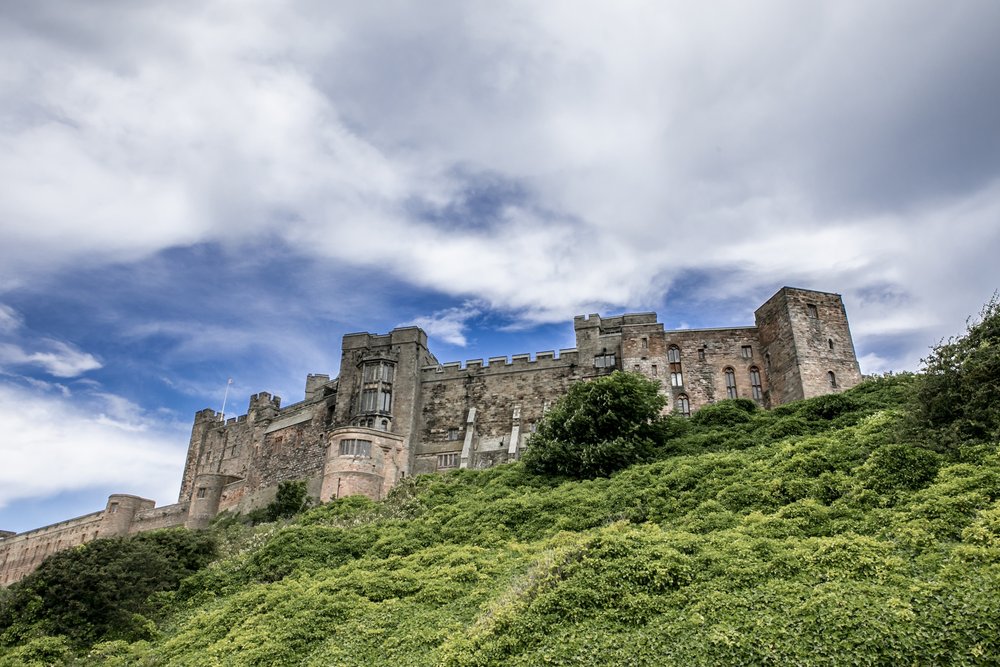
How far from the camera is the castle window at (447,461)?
47.1 meters

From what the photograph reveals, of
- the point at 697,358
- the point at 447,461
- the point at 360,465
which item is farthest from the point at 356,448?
the point at 697,358

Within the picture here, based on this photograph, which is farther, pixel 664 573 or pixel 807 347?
pixel 807 347

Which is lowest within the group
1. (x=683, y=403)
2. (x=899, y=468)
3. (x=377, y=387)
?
(x=899, y=468)

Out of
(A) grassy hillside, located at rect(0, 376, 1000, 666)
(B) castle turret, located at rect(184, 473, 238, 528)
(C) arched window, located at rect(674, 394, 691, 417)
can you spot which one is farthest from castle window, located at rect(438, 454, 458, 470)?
(A) grassy hillside, located at rect(0, 376, 1000, 666)

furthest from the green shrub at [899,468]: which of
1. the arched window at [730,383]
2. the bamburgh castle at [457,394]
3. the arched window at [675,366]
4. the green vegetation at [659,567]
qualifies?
the arched window at [675,366]

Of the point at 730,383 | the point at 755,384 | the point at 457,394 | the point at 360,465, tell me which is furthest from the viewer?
the point at 457,394

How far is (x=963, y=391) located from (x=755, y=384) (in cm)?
2481

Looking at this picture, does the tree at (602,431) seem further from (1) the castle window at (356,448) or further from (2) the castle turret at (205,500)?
(2) the castle turret at (205,500)

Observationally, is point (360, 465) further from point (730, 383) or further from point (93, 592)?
point (730, 383)

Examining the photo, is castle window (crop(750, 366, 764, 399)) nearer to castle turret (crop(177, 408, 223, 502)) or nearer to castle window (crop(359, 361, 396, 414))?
castle window (crop(359, 361, 396, 414))

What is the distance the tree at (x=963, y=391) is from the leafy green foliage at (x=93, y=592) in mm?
22053

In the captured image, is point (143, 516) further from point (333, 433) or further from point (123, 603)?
point (123, 603)

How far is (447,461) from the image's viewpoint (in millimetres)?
47469

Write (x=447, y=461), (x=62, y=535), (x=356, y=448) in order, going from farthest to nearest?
(x=62, y=535) < (x=447, y=461) < (x=356, y=448)
